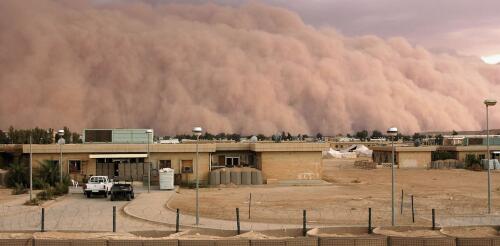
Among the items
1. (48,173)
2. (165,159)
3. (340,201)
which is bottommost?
(340,201)

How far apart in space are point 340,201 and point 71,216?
1011cm

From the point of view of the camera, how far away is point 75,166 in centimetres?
3094

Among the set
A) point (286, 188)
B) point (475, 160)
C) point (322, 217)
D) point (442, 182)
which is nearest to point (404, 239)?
point (322, 217)

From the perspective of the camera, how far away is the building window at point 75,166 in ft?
101

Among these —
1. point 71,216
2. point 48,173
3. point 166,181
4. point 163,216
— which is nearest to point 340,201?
point 163,216

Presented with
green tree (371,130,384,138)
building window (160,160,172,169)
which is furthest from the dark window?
green tree (371,130,384,138)

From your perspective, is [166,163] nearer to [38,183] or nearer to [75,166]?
[75,166]

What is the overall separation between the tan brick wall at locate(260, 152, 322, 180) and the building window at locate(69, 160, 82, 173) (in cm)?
966

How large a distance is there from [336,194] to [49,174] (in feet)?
45.1

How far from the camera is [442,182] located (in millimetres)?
33406

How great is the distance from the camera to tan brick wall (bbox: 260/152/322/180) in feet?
105

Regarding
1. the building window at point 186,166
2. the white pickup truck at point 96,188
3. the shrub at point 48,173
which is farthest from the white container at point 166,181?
the shrub at point 48,173

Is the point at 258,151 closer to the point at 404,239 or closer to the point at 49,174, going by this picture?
the point at 49,174

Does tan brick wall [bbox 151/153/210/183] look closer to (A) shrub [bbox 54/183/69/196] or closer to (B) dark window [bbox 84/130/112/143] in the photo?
(B) dark window [bbox 84/130/112/143]
